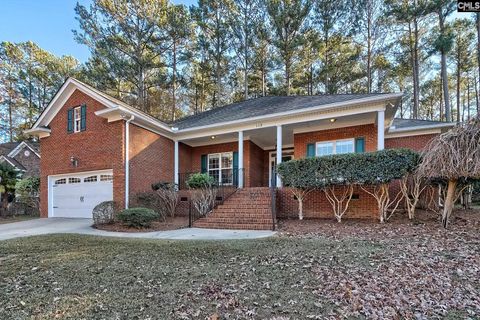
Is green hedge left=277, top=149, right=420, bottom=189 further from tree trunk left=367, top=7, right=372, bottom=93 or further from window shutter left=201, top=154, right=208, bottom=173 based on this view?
tree trunk left=367, top=7, right=372, bottom=93

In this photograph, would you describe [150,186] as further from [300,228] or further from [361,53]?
[361,53]

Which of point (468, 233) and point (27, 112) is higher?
point (27, 112)

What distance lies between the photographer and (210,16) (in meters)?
23.0

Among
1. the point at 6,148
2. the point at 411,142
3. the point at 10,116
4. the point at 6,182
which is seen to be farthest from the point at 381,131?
the point at 10,116

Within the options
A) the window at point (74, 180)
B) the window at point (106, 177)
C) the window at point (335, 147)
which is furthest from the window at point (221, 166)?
the window at point (74, 180)

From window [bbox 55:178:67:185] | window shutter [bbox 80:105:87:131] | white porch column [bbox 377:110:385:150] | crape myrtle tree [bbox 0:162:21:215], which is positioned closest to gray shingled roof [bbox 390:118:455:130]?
white porch column [bbox 377:110:385:150]

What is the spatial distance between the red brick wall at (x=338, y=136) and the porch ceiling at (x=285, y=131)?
188mm

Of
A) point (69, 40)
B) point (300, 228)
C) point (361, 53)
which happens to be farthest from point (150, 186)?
point (361, 53)

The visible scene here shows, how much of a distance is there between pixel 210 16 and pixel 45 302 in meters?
23.7

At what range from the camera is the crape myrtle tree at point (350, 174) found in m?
8.47

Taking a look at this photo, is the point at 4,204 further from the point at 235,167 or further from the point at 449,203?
the point at 449,203

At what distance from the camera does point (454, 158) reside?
6.98 metres

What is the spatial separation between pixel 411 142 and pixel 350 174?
22.6 ft

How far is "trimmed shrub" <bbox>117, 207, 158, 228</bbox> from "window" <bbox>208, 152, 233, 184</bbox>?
5.71m
